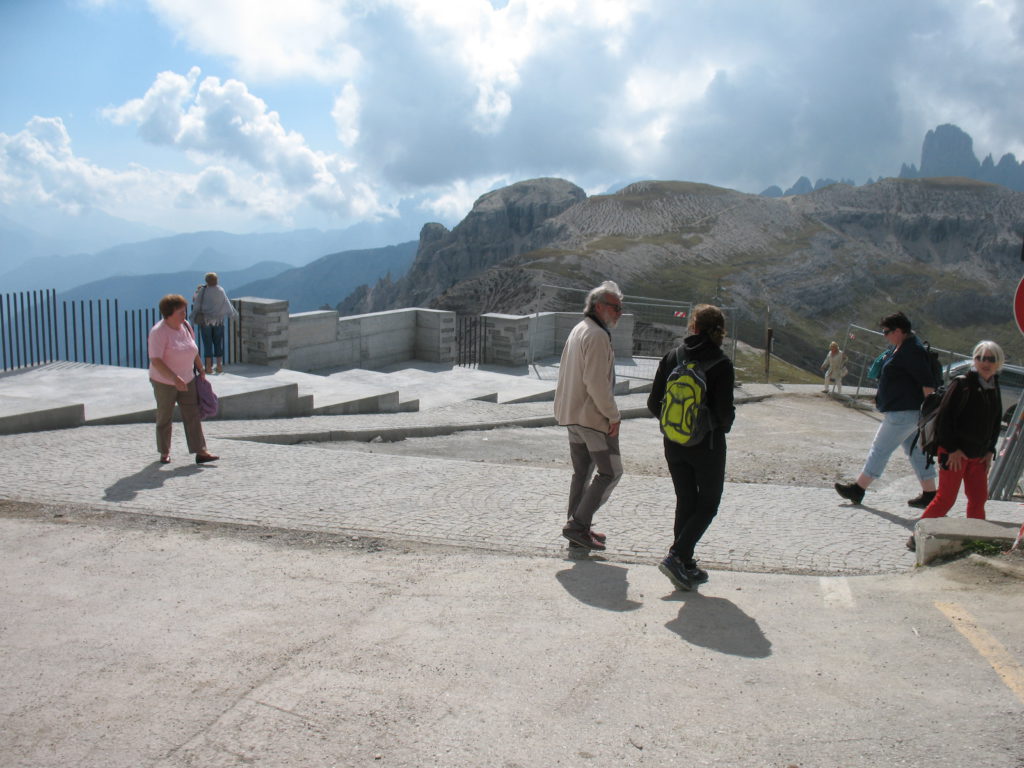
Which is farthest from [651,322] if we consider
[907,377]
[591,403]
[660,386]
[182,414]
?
[660,386]

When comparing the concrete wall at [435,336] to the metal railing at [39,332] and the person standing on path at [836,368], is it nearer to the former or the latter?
the metal railing at [39,332]

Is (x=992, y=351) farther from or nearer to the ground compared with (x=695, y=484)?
farther from the ground

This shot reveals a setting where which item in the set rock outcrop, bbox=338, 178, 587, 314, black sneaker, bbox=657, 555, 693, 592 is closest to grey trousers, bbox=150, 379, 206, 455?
black sneaker, bbox=657, 555, 693, 592

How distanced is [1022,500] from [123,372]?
1089 cm

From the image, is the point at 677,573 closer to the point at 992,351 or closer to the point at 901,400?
the point at 992,351

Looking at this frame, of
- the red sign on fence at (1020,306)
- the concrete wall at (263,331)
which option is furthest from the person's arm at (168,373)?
the concrete wall at (263,331)

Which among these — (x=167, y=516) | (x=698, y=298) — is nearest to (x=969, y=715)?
(x=167, y=516)

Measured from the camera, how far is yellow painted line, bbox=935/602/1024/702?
374 cm

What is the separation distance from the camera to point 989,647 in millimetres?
4086

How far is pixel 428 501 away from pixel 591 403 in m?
2.05

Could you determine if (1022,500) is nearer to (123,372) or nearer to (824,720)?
(824,720)

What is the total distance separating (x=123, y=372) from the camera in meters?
12.1

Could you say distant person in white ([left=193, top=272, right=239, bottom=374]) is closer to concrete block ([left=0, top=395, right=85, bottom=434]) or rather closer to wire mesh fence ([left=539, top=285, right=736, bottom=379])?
concrete block ([left=0, top=395, right=85, bottom=434])

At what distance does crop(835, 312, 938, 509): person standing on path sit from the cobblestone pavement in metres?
0.29
